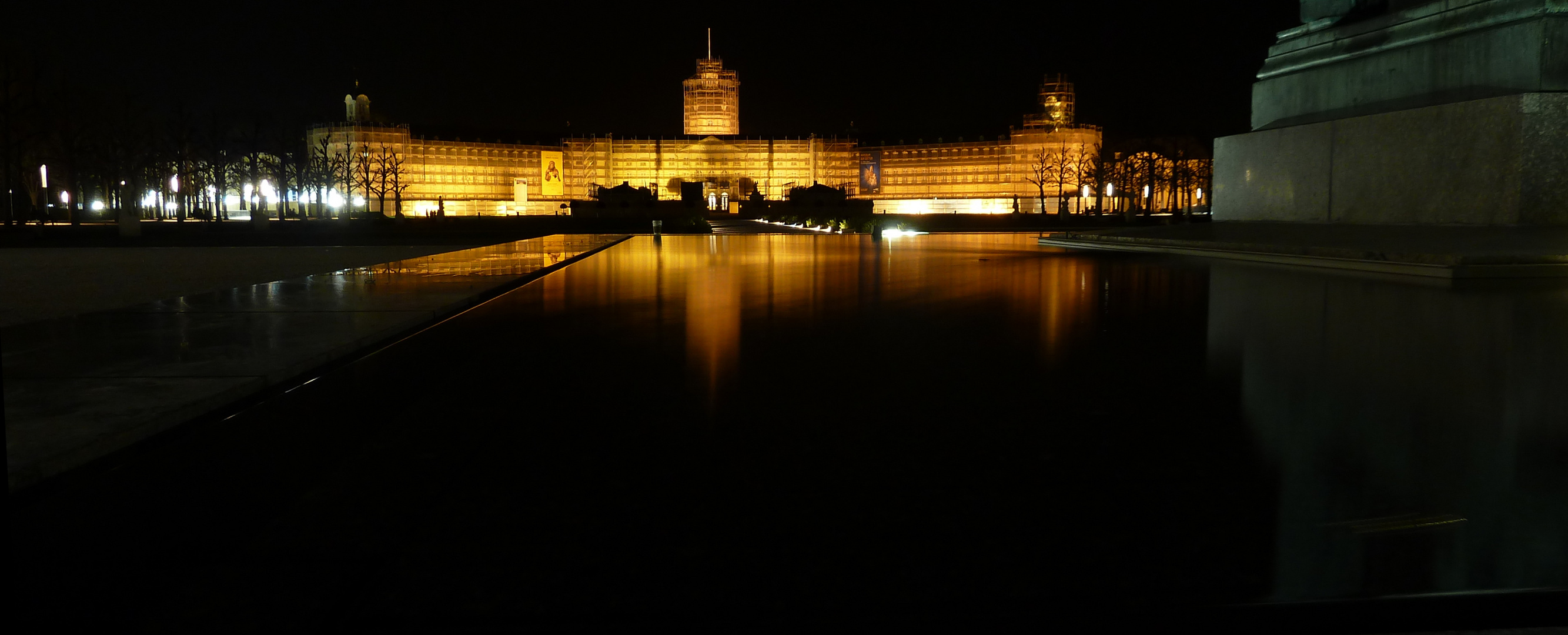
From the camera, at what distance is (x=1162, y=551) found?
3.21 m

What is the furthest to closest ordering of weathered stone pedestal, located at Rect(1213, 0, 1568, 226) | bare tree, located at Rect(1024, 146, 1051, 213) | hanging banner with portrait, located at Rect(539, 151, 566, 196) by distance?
hanging banner with portrait, located at Rect(539, 151, 566, 196) → bare tree, located at Rect(1024, 146, 1051, 213) → weathered stone pedestal, located at Rect(1213, 0, 1568, 226)

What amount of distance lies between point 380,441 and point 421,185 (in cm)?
13541

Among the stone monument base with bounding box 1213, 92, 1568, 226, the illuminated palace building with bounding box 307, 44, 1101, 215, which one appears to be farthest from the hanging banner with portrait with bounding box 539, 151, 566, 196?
the stone monument base with bounding box 1213, 92, 1568, 226

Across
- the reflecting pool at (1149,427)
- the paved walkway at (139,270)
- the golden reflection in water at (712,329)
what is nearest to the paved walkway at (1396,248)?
the reflecting pool at (1149,427)

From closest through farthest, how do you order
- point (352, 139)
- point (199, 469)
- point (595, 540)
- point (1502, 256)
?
point (595, 540) → point (199, 469) → point (1502, 256) → point (352, 139)

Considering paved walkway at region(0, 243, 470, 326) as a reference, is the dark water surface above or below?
below

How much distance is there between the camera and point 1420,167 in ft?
52.2

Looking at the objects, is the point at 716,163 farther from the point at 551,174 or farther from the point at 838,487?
the point at 838,487

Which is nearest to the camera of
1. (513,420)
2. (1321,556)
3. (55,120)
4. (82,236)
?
(1321,556)

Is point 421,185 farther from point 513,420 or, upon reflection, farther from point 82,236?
point 513,420

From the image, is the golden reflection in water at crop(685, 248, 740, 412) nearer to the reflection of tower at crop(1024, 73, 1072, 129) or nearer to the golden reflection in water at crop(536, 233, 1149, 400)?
the golden reflection in water at crop(536, 233, 1149, 400)

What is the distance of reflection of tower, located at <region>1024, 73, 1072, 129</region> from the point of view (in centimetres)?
13500

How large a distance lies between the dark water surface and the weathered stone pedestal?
801 cm

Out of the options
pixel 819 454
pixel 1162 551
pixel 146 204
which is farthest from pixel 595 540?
pixel 146 204
